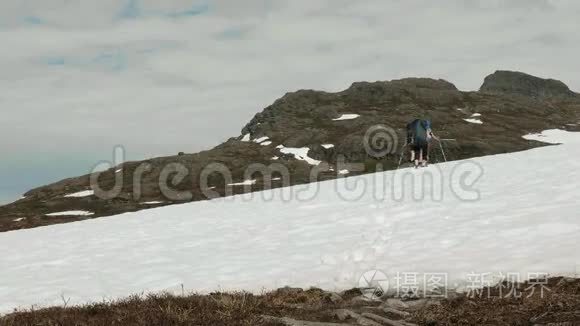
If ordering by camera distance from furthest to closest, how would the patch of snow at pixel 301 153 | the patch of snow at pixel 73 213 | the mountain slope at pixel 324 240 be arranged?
the patch of snow at pixel 301 153, the patch of snow at pixel 73 213, the mountain slope at pixel 324 240

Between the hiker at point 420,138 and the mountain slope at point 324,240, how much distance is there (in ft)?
14.3

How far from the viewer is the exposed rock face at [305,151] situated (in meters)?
121

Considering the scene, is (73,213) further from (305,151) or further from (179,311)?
(179,311)

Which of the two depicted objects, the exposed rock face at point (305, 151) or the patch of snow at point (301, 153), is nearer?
the exposed rock face at point (305, 151)

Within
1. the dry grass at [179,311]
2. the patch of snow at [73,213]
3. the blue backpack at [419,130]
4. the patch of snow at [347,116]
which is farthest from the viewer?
the patch of snow at [347,116]

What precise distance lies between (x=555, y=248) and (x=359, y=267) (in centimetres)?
379

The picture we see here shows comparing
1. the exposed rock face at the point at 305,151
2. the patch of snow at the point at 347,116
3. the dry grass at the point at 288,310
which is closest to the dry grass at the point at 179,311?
the dry grass at the point at 288,310

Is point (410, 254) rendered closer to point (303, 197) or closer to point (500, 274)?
point (500, 274)

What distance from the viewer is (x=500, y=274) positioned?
378 inches

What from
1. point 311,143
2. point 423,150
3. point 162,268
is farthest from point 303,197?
point 311,143

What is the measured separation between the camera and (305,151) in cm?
15750

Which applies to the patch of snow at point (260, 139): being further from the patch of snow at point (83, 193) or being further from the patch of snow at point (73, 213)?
the patch of snow at point (73, 213)

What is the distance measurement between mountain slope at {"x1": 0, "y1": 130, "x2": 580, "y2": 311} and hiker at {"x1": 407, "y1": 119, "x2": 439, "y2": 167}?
4350mm

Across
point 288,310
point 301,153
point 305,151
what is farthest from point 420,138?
point 305,151
